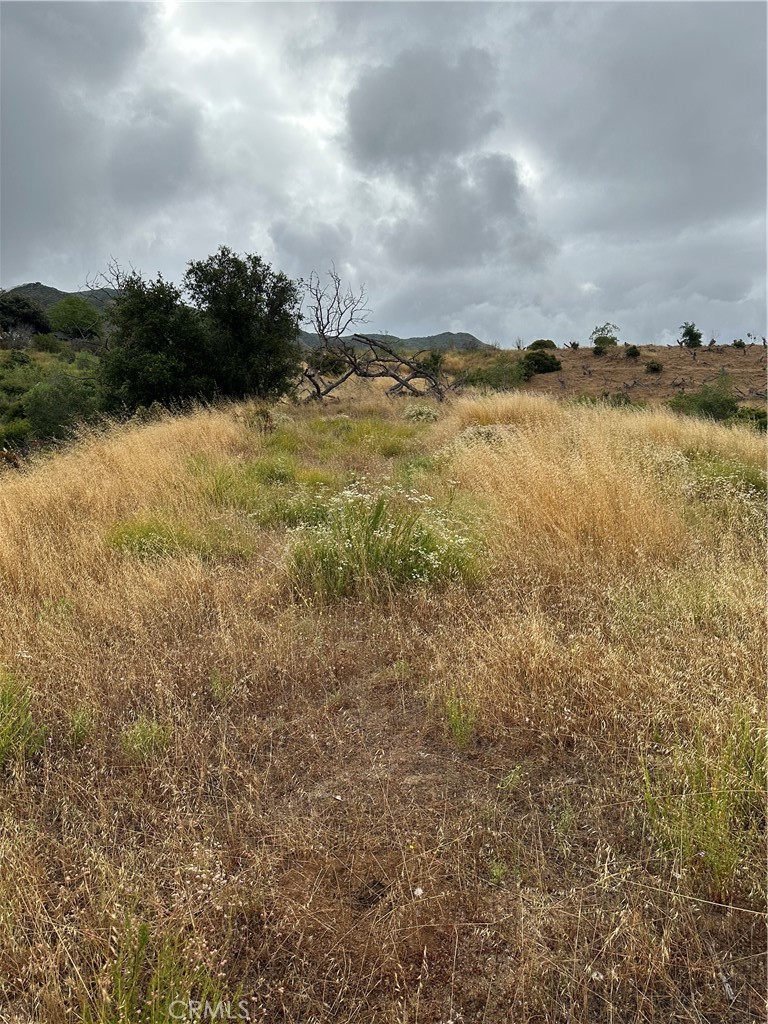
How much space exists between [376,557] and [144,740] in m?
1.93

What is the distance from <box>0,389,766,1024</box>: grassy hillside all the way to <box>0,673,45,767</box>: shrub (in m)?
0.01

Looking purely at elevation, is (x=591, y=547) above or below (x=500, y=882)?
above

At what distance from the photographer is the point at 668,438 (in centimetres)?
855

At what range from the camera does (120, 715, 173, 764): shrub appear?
213cm

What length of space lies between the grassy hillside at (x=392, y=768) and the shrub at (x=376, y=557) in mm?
29

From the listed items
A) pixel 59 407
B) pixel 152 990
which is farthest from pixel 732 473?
pixel 59 407

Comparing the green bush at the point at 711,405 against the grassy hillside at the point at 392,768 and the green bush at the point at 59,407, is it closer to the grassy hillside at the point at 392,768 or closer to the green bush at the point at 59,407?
the grassy hillside at the point at 392,768

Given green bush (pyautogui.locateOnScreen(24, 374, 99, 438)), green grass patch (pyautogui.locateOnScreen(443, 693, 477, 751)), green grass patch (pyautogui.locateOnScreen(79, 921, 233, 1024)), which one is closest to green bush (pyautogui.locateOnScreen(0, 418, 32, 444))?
green bush (pyautogui.locateOnScreen(24, 374, 99, 438))

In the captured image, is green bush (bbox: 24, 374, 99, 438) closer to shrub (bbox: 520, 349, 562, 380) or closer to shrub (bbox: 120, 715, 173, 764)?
shrub (bbox: 120, 715, 173, 764)

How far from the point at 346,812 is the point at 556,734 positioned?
0.91 meters

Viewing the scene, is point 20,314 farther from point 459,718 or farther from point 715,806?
point 715,806

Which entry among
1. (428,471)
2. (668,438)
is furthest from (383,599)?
(668,438)

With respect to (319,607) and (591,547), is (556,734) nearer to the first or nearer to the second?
(319,607)

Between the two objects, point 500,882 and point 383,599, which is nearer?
point 500,882
